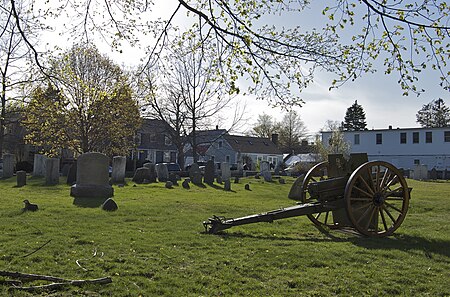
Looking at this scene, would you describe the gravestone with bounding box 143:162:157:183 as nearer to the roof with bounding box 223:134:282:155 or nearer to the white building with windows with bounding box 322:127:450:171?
the white building with windows with bounding box 322:127:450:171

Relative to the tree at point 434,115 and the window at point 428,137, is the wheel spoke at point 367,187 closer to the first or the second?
the window at point 428,137

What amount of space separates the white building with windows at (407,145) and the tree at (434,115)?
94.0ft

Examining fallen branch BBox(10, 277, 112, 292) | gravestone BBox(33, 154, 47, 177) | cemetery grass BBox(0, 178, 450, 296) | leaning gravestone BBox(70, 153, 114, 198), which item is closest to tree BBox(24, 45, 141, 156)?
gravestone BBox(33, 154, 47, 177)

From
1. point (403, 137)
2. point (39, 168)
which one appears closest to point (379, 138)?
point (403, 137)

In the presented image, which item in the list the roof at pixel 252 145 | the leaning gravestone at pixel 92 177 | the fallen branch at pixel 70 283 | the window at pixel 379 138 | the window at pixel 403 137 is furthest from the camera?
the roof at pixel 252 145

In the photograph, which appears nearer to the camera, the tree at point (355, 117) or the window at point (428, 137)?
the window at point (428, 137)

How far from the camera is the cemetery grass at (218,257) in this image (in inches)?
223

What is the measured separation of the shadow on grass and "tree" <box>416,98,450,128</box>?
75603 mm

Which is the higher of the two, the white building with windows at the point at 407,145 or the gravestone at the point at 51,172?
the white building with windows at the point at 407,145

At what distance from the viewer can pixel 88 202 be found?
1439 centimetres

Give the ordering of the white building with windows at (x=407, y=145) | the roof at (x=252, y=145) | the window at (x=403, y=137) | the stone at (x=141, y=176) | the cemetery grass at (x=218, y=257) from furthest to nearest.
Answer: the roof at (x=252, y=145), the window at (x=403, y=137), the white building with windows at (x=407, y=145), the stone at (x=141, y=176), the cemetery grass at (x=218, y=257)

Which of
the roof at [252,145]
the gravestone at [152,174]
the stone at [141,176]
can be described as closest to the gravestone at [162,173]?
the gravestone at [152,174]

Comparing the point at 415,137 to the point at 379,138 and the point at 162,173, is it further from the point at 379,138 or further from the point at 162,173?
the point at 162,173

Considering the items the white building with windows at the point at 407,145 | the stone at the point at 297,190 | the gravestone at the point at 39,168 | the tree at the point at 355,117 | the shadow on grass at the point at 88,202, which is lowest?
the shadow on grass at the point at 88,202
